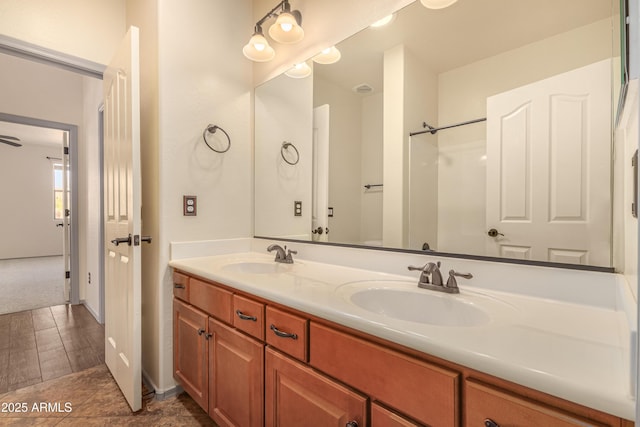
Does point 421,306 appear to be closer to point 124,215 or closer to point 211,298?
point 211,298

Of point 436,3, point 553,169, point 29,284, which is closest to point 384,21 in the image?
point 436,3

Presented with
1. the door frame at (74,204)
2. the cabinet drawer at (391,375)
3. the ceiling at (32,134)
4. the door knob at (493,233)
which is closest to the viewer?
the cabinet drawer at (391,375)

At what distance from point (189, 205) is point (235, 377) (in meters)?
1.02

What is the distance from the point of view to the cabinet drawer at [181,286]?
163 cm

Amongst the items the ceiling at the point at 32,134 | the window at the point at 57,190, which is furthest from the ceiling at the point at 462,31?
the window at the point at 57,190

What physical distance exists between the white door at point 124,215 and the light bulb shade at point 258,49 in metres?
0.58

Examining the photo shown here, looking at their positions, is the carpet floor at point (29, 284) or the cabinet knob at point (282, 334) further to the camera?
the carpet floor at point (29, 284)

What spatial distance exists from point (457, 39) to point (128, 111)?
164cm

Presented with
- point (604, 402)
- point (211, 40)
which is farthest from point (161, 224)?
point (604, 402)

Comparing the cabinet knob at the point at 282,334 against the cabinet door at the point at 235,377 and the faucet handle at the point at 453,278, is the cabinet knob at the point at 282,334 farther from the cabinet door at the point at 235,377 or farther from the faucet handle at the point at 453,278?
the faucet handle at the point at 453,278

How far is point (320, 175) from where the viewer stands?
1.82 metres

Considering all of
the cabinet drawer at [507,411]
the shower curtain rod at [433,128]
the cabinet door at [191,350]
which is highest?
the shower curtain rod at [433,128]

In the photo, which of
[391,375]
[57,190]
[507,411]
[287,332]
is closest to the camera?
[507,411]

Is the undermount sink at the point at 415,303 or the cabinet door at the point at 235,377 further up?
the undermount sink at the point at 415,303
